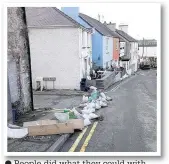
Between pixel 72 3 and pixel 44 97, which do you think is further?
pixel 44 97

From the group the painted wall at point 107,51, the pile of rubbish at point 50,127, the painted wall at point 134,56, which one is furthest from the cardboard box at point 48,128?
the painted wall at point 134,56

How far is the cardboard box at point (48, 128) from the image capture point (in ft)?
23.9

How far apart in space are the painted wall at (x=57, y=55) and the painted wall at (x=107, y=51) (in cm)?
735

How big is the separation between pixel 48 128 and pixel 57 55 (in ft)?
29.9

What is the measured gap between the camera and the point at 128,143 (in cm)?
720

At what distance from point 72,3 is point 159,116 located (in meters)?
2.66

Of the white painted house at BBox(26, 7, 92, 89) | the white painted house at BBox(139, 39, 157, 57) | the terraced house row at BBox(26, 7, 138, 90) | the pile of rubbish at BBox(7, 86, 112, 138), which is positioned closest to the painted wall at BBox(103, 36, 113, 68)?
the white painted house at BBox(139, 39, 157, 57)

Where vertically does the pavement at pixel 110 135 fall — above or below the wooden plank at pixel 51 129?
below

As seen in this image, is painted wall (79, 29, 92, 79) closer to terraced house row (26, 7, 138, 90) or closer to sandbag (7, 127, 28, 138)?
terraced house row (26, 7, 138, 90)

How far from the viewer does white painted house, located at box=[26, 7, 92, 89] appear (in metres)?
16.1

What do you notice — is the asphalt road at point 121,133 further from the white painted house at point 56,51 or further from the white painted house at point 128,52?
the white painted house at point 128,52

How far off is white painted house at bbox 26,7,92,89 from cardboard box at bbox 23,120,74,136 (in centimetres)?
841

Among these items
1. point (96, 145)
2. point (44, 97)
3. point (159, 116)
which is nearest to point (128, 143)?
point (96, 145)

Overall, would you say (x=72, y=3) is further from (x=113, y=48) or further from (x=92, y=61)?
(x=113, y=48)
